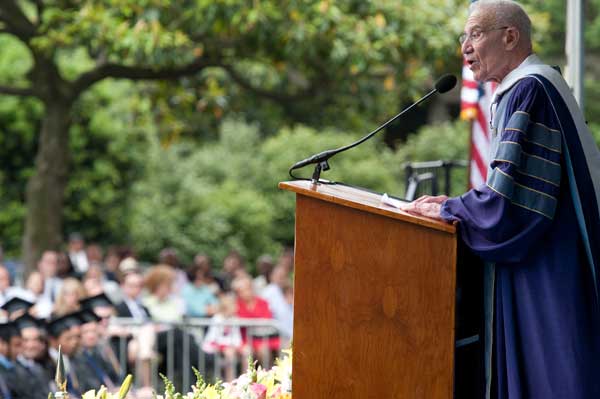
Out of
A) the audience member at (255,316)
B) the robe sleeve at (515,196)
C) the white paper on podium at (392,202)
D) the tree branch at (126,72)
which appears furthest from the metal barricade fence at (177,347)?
the robe sleeve at (515,196)

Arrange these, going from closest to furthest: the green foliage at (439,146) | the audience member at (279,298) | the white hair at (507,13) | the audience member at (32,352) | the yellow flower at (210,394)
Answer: the white hair at (507,13)
the yellow flower at (210,394)
the audience member at (32,352)
the audience member at (279,298)
the green foliage at (439,146)

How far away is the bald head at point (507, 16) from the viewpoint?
12.1 feet

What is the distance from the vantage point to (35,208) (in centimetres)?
1370

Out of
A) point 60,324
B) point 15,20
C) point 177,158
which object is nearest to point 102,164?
point 177,158

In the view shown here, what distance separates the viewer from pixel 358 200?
352 cm

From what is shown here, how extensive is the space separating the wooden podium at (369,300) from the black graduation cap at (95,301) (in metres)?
5.54

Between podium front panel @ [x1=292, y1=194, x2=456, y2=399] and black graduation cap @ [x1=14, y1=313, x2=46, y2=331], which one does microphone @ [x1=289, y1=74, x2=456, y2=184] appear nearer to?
podium front panel @ [x1=292, y1=194, x2=456, y2=399]

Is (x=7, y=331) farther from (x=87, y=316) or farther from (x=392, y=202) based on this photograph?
(x=392, y=202)

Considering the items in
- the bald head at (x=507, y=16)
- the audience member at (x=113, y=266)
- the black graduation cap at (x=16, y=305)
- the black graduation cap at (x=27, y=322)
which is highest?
the bald head at (x=507, y=16)

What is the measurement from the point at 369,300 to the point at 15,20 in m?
10.6

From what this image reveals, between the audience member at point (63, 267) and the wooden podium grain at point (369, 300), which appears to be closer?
the wooden podium grain at point (369, 300)

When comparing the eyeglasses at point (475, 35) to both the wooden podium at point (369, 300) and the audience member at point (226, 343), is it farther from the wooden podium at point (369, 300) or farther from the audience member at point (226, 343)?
the audience member at point (226, 343)

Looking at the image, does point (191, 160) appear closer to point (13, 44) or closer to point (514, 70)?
point (13, 44)

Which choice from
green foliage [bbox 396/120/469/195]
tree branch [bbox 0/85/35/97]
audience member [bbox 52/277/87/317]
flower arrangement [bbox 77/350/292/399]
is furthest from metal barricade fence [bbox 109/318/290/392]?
green foliage [bbox 396/120/469/195]
